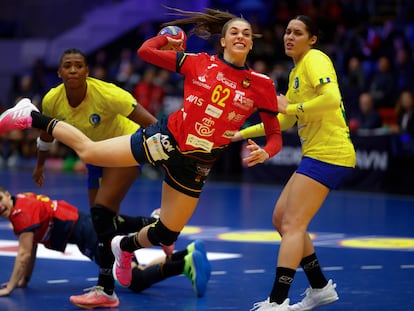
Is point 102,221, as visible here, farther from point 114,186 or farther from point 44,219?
point 44,219

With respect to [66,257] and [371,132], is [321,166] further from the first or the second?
[371,132]

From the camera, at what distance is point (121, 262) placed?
7.54m

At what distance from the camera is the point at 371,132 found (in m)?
16.7

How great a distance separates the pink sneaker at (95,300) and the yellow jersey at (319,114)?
1.85m

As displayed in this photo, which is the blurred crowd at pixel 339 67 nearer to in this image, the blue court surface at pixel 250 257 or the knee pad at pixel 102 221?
the blue court surface at pixel 250 257

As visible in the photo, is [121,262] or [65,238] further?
[65,238]

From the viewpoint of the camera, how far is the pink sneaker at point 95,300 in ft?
23.7

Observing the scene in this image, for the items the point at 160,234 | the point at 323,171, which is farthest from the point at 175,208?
the point at 323,171

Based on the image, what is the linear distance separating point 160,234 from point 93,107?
1.37 meters

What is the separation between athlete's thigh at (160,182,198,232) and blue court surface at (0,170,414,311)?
0.67m

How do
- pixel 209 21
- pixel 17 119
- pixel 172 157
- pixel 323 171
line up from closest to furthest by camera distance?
pixel 172 157 < pixel 323 171 < pixel 17 119 < pixel 209 21

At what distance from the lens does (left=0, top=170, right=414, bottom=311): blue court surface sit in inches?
297

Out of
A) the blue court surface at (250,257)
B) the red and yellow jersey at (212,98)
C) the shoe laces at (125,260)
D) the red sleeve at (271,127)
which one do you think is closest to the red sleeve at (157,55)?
the red and yellow jersey at (212,98)

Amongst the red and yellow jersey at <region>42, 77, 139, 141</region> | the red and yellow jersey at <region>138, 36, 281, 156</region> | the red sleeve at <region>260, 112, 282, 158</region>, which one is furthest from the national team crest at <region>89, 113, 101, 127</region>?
the red sleeve at <region>260, 112, 282, 158</region>
